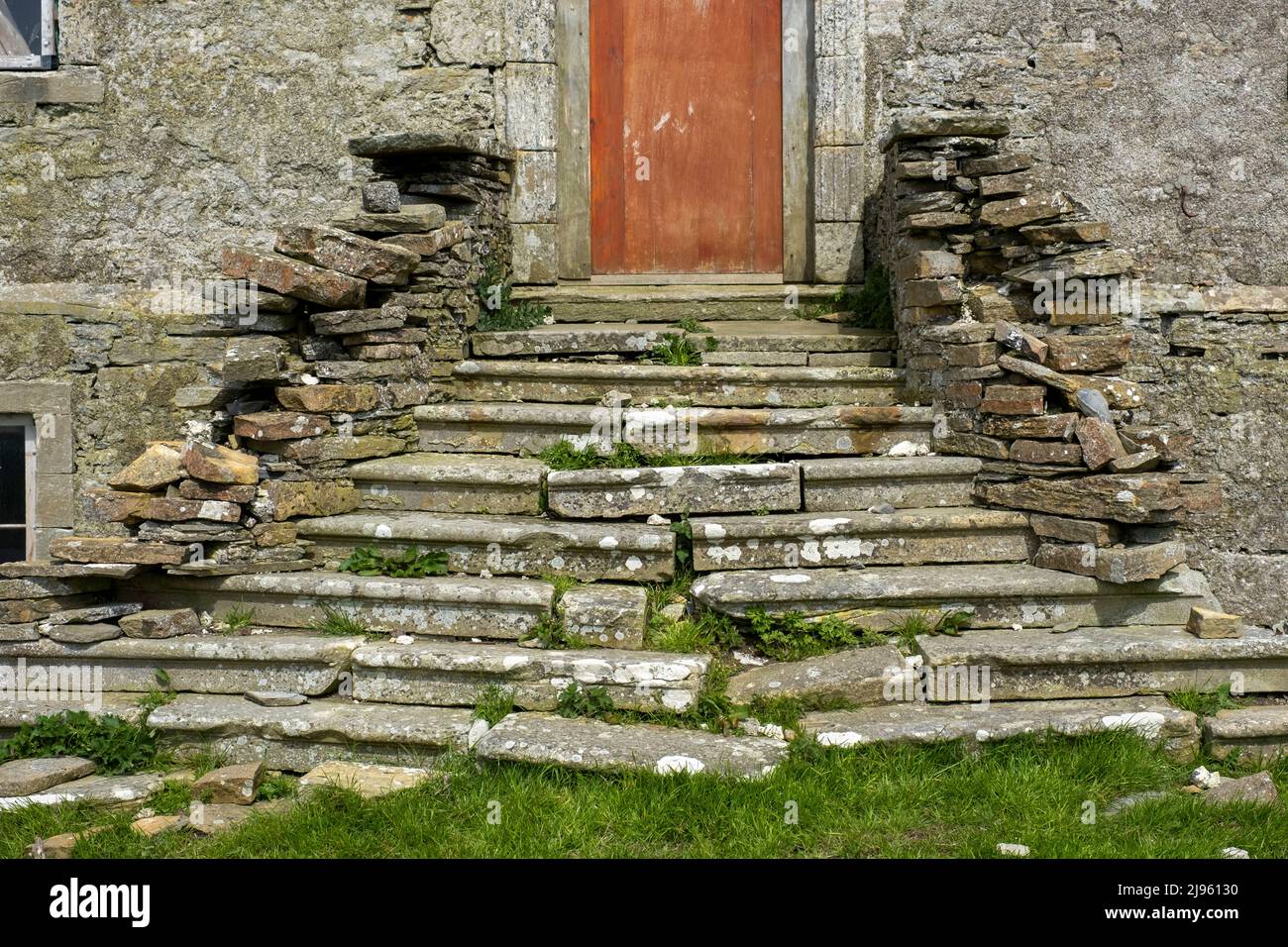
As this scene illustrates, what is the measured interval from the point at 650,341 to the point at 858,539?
1.73 meters

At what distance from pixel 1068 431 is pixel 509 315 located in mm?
3088

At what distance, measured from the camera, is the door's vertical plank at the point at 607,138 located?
21.5 feet

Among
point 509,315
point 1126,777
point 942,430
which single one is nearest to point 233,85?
point 509,315

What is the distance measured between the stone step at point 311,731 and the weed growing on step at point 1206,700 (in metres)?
2.58

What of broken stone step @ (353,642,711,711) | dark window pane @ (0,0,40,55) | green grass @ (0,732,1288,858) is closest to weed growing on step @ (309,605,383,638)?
broken stone step @ (353,642,711,711)

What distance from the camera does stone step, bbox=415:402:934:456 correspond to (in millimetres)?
5020

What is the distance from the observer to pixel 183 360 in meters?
6.30

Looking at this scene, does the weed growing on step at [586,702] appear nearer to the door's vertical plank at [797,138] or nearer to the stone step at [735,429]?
the stone step at [735,429]

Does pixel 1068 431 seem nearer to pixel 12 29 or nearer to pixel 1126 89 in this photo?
pixel 1126 89

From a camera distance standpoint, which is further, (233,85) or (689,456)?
(233,85)

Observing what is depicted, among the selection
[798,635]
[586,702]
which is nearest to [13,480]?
[586,702]

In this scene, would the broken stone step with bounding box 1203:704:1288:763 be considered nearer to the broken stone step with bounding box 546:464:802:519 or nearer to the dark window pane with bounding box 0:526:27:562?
the broken stone step with bounding box 546:464:802:519

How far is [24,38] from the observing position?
6469 millimetres

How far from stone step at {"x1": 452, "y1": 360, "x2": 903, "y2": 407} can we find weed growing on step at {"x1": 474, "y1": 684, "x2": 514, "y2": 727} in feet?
6.03
